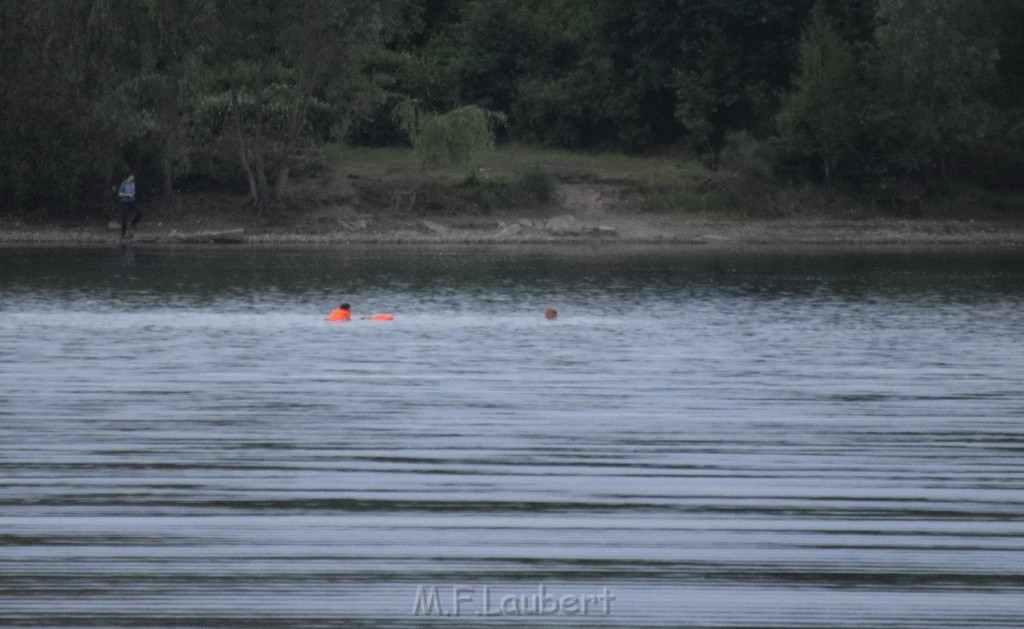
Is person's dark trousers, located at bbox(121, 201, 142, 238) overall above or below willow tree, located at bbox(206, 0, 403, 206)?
below

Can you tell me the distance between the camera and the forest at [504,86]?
174ft

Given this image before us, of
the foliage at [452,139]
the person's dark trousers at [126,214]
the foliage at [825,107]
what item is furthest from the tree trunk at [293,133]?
the foliage at [825,107]

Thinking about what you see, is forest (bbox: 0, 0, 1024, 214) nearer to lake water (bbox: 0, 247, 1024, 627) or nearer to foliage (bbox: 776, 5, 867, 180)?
foliage (bbox: 776, 5, 867, 180)

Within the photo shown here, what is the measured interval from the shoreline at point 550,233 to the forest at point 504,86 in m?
1.85

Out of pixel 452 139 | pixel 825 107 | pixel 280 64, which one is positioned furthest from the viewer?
pixel 825 107

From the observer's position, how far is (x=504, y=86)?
208ft

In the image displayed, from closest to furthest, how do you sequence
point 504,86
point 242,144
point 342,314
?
point 342,314
point 242,144
point 504,86

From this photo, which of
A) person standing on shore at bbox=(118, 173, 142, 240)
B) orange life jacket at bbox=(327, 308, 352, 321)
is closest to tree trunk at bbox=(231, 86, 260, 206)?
person standing on shore at bbox=(118, 173, 142, 240)

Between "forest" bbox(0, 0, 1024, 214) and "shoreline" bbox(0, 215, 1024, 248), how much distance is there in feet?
6.06

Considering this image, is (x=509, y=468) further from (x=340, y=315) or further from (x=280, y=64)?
(x=280, y=64)

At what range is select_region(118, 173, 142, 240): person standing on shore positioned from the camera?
5222 cm

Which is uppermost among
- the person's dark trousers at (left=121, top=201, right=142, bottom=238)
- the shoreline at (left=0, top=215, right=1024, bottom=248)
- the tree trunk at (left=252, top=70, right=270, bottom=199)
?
the tree trunk at (left=252, top=70, right=270, bottom=199)

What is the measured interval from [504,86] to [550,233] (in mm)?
9712

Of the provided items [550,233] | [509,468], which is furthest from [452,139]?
[509,468]
